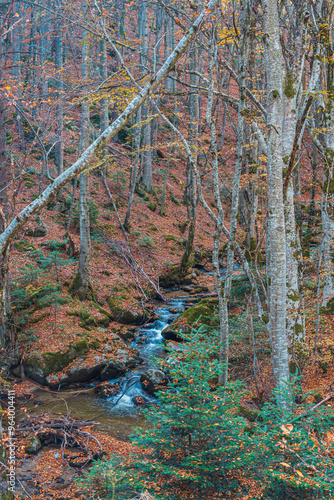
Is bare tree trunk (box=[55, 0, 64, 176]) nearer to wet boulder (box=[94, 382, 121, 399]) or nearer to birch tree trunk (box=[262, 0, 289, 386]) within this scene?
birch tree trunk (box=[262, 0, 289, 386])

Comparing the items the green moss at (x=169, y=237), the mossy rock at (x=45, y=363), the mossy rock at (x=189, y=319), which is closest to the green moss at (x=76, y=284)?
the mossy rock at (x=45, y=363)

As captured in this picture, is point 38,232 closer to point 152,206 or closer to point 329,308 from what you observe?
point 152,206

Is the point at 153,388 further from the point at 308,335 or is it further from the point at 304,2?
the point at 304,2

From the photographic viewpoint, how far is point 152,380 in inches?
296

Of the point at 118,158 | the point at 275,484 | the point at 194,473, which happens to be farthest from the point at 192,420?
the point at 118,158

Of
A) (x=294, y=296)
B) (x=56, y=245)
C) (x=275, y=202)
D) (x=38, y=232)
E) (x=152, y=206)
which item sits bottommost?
(x=294, y=296)

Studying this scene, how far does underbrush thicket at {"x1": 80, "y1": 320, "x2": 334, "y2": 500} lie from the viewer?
9.75ft

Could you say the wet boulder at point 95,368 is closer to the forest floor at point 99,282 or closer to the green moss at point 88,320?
the forest floor at point 99,282

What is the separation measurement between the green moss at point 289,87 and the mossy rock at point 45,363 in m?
7.25

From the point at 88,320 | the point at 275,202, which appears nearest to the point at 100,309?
the point at 88,320

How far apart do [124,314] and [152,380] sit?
3.63 meters

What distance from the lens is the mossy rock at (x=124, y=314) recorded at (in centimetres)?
1089

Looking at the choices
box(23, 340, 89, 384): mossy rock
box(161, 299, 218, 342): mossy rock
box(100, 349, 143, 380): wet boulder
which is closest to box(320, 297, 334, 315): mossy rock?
box(161, 299, 218, 342): mossy rock

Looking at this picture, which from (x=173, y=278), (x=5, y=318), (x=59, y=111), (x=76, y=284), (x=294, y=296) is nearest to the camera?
(x=294, y=296)
